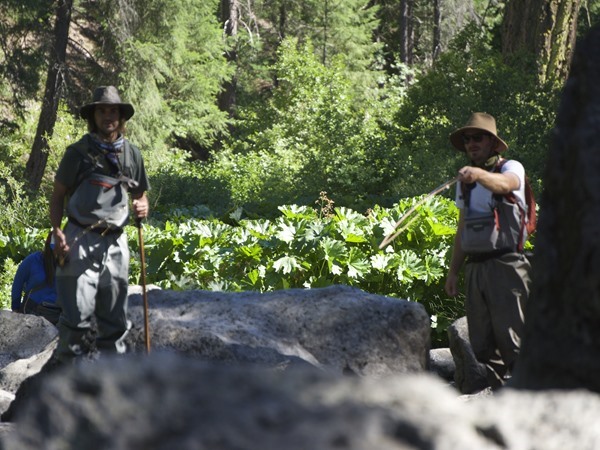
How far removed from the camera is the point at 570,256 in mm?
3004

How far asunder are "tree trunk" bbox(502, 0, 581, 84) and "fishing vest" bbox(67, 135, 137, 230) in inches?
399

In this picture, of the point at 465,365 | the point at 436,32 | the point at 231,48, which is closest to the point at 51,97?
the point at 231,48

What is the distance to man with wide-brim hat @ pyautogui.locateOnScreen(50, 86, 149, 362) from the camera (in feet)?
18.3

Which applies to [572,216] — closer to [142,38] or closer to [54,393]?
[54,393]

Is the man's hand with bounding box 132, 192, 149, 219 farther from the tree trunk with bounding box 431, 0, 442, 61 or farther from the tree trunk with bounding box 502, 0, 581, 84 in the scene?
the tree trunk with bounding box 431, 0, 442, 61

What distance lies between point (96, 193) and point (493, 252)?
2.29 m

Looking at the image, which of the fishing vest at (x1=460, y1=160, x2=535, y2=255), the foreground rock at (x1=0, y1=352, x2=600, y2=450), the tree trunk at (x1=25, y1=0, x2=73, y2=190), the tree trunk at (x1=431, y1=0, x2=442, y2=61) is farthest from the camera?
the tree trunk at (x1=431, y1=0, x2=442, y2=61)

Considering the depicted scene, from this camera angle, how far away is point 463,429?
2.04m

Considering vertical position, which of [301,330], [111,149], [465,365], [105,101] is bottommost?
[465,365]

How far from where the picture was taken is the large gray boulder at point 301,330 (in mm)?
5809

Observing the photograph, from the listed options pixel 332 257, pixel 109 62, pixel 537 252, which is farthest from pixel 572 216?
pixel 109 62

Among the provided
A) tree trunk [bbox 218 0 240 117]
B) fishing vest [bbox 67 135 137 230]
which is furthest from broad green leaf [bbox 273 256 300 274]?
tree trunk [bbox 218 0 240 117]

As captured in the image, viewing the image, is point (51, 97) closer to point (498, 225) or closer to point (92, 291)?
point (92, 291)

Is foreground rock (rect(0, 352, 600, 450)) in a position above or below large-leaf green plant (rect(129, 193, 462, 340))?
above
